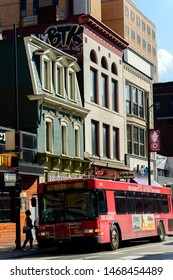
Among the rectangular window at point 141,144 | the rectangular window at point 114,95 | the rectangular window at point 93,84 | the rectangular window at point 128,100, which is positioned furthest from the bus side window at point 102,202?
the rectangular window at point 141,144

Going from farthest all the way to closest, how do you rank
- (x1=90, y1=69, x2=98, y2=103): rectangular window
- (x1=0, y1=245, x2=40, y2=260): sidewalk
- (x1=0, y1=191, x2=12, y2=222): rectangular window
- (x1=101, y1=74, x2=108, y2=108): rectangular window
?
1. (x1=101, y1=74, x2=108, y2=108): rectangular window
2. (x1=90, y1=69, x2=98, y2=103): rectangular window
3. (x1=0, y1=191, x2=12, y2=222): rectangular window
4. (x1=0, y1=245, x2=40, y2=260): sidewalk

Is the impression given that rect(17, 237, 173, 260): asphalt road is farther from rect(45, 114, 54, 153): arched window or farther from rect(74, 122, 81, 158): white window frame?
rect(74, 122, 81, 158): white window frame

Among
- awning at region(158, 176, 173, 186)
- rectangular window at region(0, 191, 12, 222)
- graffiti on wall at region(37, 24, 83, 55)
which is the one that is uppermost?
graffiti on wall at region(37, 24, 83, 55)

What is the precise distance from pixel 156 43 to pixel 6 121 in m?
97.5

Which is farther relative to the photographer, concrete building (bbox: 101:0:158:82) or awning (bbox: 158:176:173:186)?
concrete building (bbox: 101:0:158:82)

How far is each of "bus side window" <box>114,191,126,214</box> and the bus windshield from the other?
2.04 meters

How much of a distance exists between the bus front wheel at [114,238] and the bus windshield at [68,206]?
144 centimetres

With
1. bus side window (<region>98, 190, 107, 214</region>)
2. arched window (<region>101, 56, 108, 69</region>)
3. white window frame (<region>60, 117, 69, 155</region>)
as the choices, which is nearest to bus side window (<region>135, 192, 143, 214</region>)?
bus side window (<region>98, 190, 107, 214</region>)

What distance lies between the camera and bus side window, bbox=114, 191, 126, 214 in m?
22.3

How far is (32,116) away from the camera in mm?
30328

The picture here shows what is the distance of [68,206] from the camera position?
2077 cm
